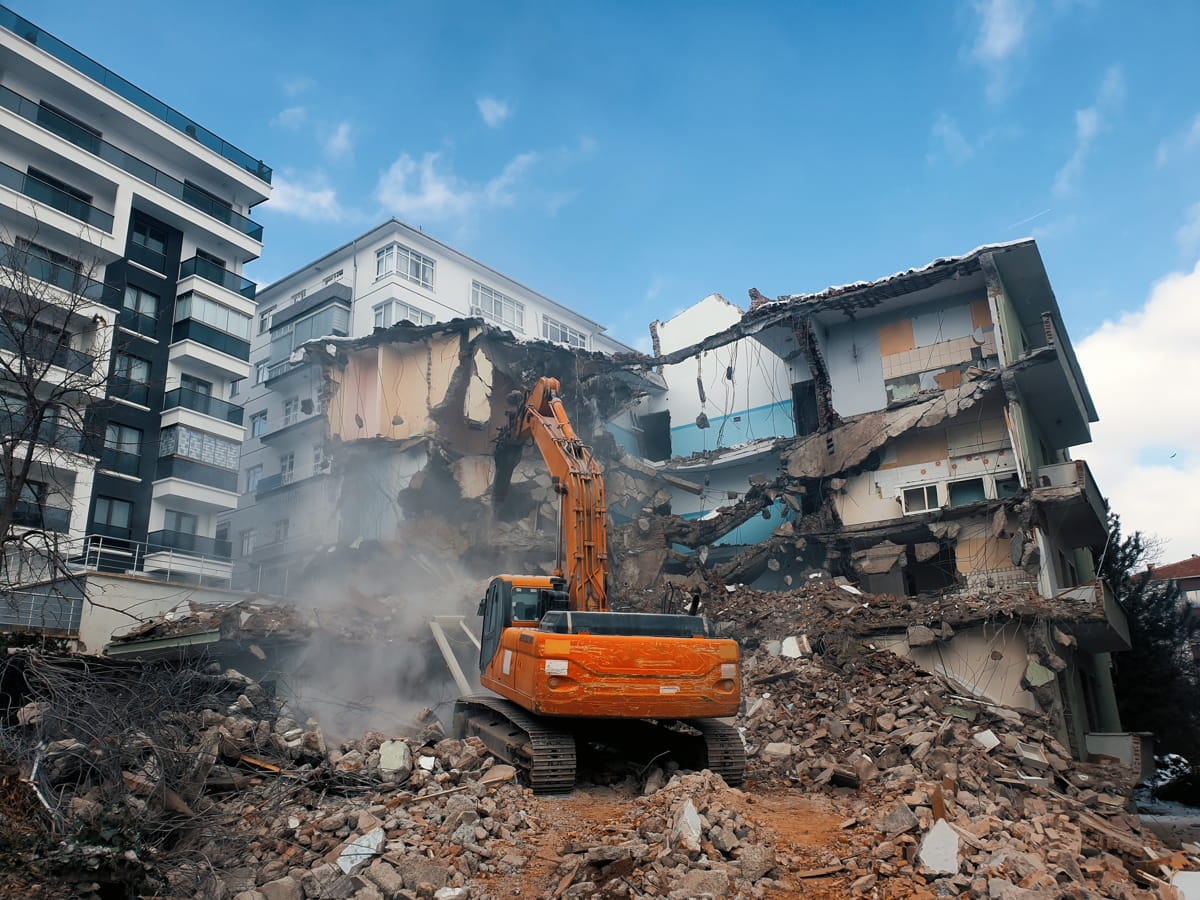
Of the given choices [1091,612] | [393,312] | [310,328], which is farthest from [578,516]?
[310,328]

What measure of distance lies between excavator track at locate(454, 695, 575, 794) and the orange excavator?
1 centimetres

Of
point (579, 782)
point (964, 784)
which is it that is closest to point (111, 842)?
point (579, 782)

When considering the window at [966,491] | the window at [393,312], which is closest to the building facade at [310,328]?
the window at [393,312]

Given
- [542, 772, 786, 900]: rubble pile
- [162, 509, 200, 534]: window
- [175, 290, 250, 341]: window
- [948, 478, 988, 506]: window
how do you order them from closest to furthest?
[542, 772, 786, 900]: rubble pile, [948, 478, 988, 506]: window, [162, 509, 200, 534]: window, [175, 290, 250, 341]: window

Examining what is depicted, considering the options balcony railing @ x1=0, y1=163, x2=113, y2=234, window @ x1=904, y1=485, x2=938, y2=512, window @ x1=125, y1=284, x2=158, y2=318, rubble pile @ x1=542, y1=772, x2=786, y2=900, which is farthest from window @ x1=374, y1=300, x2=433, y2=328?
rubble pile @ x1=542, y1=772, x2=786, y2=900

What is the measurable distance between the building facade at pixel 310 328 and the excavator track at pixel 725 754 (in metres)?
22.7

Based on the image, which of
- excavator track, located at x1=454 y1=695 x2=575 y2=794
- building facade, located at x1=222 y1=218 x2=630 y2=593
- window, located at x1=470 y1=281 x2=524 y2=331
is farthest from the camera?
window, located at x1=470 y1=281 x2=524 y2=331

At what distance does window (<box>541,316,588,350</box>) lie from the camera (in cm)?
4047

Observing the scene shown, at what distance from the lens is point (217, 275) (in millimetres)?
32812

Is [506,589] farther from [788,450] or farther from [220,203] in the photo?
[220,203]

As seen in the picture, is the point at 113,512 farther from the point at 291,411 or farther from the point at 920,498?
the point at 920,498

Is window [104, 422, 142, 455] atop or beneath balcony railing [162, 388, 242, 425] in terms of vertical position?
beneath

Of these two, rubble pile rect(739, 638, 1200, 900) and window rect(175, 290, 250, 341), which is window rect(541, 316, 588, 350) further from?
rubble pile rect(739, 638, 1200, 900)

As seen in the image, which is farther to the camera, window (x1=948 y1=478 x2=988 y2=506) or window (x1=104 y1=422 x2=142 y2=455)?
window (x1=104 y1=422 x2=142 y2=455)
